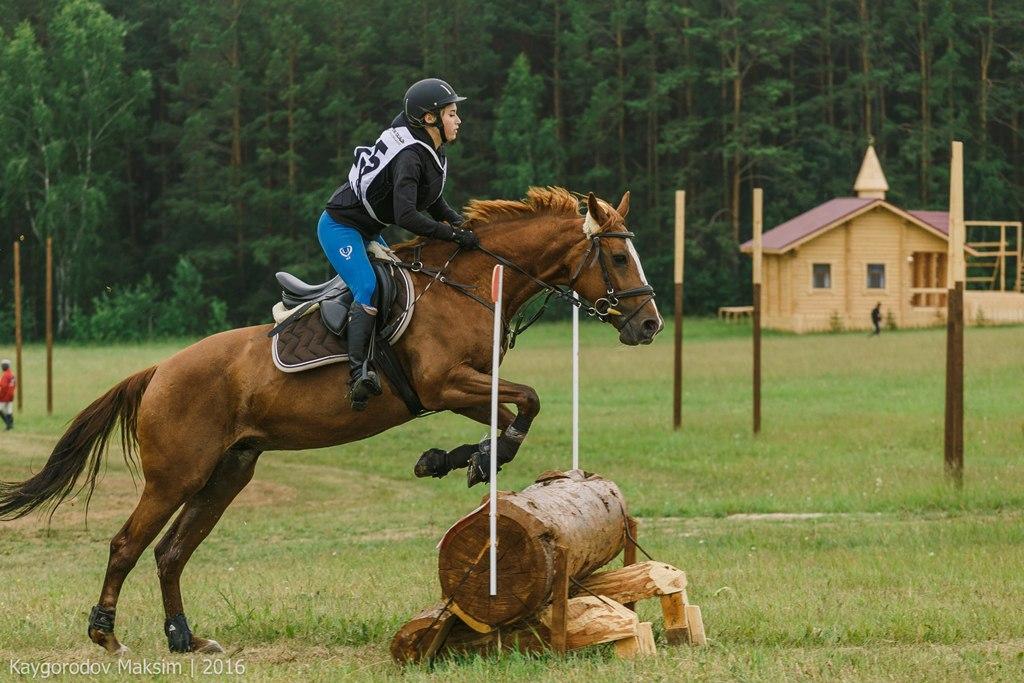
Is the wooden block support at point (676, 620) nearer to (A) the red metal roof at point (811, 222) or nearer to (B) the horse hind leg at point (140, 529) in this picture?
(B) the horse hind leg at point (140, 529)

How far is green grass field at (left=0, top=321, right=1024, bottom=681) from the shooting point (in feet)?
29.7

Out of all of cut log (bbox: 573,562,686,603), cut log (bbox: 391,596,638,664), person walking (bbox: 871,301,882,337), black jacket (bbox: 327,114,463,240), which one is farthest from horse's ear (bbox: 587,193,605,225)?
person walking (bbox: 871,301,882,337)

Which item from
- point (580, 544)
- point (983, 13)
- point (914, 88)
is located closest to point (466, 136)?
point (914, 88)

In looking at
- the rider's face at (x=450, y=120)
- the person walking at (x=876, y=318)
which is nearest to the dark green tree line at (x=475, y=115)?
the person walking at (x=876, y=318)

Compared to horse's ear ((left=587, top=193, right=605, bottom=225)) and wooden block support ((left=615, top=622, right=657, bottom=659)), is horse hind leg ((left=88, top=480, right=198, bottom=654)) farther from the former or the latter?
horse's ear ((left=587, top=193, right=605, bottom=225))

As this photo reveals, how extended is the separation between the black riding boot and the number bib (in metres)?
0.74

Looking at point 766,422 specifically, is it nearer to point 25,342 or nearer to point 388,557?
point 388,557

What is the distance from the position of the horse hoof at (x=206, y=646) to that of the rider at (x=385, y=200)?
196cm

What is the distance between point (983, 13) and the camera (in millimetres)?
71375

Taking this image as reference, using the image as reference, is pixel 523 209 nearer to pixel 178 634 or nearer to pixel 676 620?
pixel 676 620

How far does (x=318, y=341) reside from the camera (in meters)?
9.40

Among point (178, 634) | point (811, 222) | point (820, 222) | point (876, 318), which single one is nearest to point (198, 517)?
point (178, 634)

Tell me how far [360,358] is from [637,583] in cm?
233

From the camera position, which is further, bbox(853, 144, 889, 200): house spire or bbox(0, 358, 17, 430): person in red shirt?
bbox(853, 144, 889, 200): house spire
